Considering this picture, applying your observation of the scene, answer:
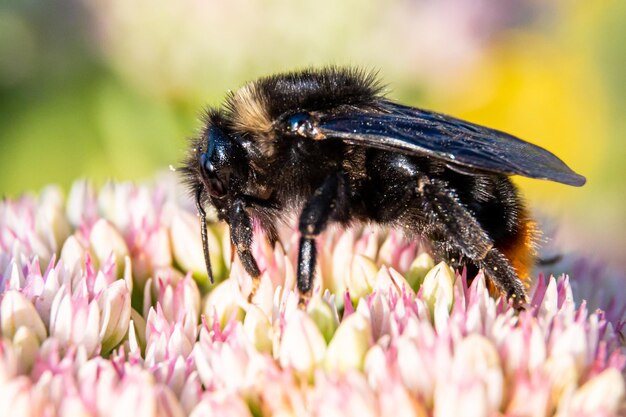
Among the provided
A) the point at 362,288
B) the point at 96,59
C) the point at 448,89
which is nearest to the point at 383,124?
the point at 362,288

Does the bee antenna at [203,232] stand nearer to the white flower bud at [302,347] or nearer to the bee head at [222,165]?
the bee head at [222,165]

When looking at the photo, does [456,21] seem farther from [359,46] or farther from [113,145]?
[113,145]

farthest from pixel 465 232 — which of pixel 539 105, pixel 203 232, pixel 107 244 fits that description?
pixel 539 105

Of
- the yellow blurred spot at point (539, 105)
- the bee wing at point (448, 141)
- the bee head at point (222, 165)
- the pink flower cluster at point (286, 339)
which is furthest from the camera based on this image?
the yellow blurred spot at point (539, 105)

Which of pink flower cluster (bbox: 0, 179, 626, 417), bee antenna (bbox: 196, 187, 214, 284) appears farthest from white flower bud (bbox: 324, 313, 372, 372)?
bee antenna (bbox: 196, 187, 214, 284)

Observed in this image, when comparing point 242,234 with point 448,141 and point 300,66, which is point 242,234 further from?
point 300,66

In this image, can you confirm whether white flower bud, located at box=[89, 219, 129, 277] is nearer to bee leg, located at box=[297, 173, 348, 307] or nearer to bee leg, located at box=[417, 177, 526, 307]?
bee leg, located at box=[297, 173, 348, 307]

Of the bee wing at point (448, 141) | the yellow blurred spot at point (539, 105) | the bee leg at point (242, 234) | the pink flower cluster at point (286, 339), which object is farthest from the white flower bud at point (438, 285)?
the yellow blurred spot at point (539, 105)
